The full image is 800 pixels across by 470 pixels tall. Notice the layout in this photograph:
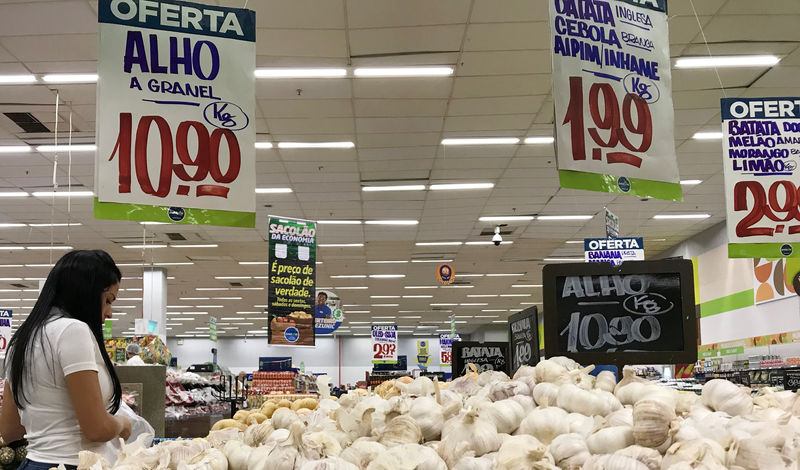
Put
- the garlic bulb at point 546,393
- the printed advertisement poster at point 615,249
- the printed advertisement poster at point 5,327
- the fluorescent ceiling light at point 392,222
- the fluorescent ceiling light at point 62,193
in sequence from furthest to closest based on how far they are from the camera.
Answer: the fluorescent ceiling light at point 392,222 < the printed advertisement poster at point 5,327 < the fluorescent ceiling light at point 62,193 < the printed advertisement poster at point 615,249 < the garlic bulb at point 546,393

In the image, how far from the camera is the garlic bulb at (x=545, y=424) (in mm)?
1082

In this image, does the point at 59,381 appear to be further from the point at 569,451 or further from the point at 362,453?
the point at 569,451

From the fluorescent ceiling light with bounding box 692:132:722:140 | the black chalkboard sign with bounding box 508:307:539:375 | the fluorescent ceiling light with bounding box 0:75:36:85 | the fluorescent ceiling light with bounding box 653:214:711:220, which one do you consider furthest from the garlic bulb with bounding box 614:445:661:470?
the fluorescent ceiling light with bounding box 653:214:711:220

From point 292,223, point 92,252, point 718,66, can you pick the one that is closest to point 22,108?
point 292,223

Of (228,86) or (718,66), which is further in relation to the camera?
(718,66)

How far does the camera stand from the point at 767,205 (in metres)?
5.56

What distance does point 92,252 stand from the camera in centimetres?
255

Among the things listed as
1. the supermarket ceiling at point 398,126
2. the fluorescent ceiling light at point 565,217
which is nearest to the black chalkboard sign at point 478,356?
the supermarket ceiling at point 398,126

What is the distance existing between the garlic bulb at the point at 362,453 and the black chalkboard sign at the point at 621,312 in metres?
1.52

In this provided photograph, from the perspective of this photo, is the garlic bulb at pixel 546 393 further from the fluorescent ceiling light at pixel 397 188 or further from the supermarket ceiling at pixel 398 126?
the fluorescent ceiling light at pixel 397 188

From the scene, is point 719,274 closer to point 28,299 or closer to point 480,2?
point 480,2

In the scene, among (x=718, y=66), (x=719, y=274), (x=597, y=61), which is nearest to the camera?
(x=597, y=61)

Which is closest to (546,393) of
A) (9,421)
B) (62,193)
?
(9,421)

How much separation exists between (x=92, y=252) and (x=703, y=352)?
47.1 feet
